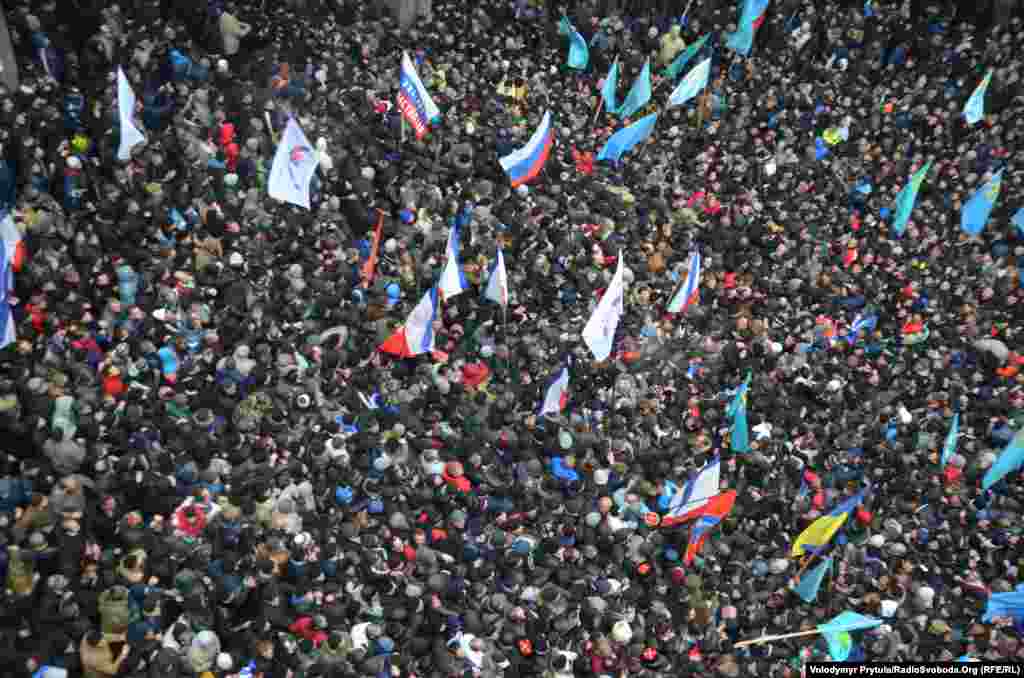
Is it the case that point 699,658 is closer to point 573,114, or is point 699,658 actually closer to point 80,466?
point 80,466

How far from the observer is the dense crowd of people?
7.01m

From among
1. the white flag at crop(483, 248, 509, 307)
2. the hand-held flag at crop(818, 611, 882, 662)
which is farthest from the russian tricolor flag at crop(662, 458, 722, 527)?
the white flag at crop(483, 248, 509, 307)

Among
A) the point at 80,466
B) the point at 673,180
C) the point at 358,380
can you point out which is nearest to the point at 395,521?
the point at 358,380

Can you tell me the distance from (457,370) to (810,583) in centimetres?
424

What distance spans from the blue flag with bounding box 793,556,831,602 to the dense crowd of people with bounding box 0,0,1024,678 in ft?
0.90

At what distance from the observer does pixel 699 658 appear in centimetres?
781

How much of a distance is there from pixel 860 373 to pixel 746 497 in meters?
3.37

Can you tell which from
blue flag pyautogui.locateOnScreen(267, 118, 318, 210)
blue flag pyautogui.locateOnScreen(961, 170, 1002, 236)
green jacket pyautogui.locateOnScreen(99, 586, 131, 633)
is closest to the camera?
green jacket pyautogui.locateOnScreen(99, 586, 131, 633)

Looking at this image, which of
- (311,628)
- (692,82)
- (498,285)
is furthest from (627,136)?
(311,628)

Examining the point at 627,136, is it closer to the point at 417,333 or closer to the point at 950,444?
the point at 417,333

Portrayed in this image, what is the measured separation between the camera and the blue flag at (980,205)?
13.0 m

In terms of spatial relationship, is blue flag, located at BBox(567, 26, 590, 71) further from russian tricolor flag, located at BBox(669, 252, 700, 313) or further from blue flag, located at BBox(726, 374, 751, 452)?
A: blue flag, located at BBox(726, 374, 751, 452)

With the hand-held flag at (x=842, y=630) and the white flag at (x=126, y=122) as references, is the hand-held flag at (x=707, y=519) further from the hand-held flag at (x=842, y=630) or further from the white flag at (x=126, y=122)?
the white flag at (x=126, y=122)

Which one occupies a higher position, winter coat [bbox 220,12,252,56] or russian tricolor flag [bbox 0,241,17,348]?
winter coat [bbox 220,12,252,56]
